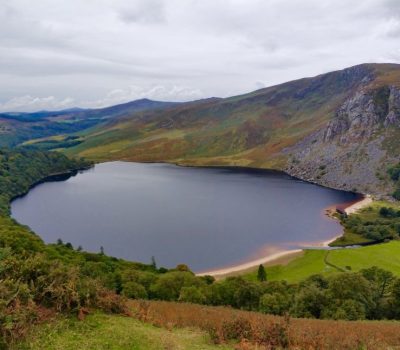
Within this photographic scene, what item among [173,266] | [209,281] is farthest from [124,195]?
[209,281]

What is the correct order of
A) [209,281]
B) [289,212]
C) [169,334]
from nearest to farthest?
[169,334] < [209,281] < [289,212]

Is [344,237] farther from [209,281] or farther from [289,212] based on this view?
[209,281]

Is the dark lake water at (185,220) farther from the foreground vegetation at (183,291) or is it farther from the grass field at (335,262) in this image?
the foreground vegetation at (183,291)

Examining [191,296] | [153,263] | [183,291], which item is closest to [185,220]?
[153,263]

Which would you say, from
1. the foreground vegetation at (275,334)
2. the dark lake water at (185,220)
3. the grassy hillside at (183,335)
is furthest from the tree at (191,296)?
the dark lake water at (185,220)

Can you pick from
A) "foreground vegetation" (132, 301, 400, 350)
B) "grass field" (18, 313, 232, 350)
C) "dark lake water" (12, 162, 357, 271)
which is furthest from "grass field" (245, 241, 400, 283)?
"grass field" (18, 313, 232, 350)

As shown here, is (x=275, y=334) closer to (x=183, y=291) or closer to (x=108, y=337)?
(x=108, y=337)
